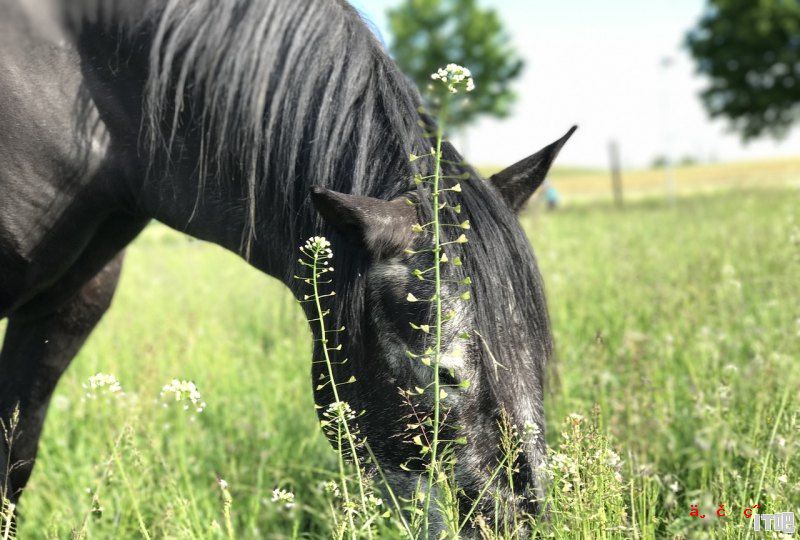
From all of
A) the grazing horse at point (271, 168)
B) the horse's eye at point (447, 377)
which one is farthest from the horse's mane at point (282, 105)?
the horse's eye at point (447, 377)

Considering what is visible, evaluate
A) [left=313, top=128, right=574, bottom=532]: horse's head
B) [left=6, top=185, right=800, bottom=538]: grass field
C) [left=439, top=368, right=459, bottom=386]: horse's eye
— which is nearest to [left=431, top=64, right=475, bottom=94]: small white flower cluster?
[left=313, top=128, right=574, bottom=532]: horse's head

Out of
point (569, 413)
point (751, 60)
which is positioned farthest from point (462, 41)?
point (569, 413)

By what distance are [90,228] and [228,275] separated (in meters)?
6.49

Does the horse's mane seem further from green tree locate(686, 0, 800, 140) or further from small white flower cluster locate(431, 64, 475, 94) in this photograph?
green tree locate(686, 0, 800, 140)

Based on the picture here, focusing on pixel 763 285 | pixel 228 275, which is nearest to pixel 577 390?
pixel 763 285

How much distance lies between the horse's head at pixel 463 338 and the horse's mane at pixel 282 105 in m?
0.06

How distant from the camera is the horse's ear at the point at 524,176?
6.94 ft

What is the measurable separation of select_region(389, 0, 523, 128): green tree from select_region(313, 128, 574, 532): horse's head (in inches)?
1702

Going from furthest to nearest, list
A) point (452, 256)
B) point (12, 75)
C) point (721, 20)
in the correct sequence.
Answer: point (721, 20) → point (12, 75) → point (452, 256)

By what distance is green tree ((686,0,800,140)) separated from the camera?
21.4m

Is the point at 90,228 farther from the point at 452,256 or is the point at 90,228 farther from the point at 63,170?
the point at 452,256

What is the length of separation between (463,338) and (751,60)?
24.4m

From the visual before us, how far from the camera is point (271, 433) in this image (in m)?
3.29

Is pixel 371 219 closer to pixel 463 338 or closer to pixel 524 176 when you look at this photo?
pixel 463 338
